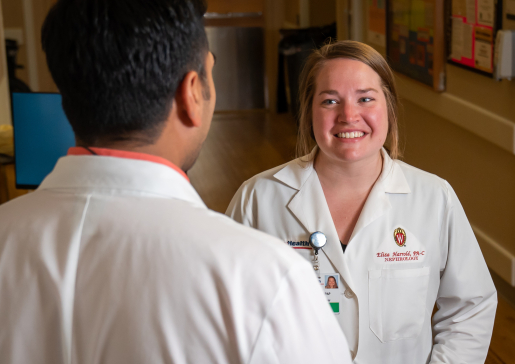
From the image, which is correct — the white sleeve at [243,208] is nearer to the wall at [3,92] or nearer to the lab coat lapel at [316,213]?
the lab coat lapel at [316,213]

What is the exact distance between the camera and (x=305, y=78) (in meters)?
1.68

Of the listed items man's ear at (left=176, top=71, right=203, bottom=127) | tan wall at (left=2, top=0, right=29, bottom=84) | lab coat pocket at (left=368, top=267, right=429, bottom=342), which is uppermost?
tan wall at (left=2, top=0, right=29, bottom=84)

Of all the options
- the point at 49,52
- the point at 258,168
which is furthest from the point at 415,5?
the point at 49,52

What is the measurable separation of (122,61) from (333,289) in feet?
3.02

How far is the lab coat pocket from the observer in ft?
4.75

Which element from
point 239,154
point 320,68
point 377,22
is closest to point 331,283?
point 320,68

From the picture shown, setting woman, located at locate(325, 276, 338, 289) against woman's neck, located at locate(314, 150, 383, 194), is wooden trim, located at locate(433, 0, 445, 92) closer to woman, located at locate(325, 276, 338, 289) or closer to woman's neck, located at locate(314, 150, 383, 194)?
woman's neck, located at locate(314, 150, 383, 194)

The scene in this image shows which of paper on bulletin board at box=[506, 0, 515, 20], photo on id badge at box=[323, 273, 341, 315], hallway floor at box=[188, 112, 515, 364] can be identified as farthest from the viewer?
hallway floor at box=[188, 112, 515, 364]

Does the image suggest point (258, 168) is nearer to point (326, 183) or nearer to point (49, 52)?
point (326, 183)

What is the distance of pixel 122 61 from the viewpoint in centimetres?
70

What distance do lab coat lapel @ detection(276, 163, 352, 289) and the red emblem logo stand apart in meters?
0.16

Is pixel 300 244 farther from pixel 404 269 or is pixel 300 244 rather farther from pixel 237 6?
pixel 237 6

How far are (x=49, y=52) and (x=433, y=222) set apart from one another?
1070 mm

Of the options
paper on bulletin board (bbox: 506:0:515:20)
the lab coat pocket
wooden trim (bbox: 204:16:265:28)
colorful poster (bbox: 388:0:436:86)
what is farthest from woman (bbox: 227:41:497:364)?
wooden trim (bbox: 204:16:265:28)
